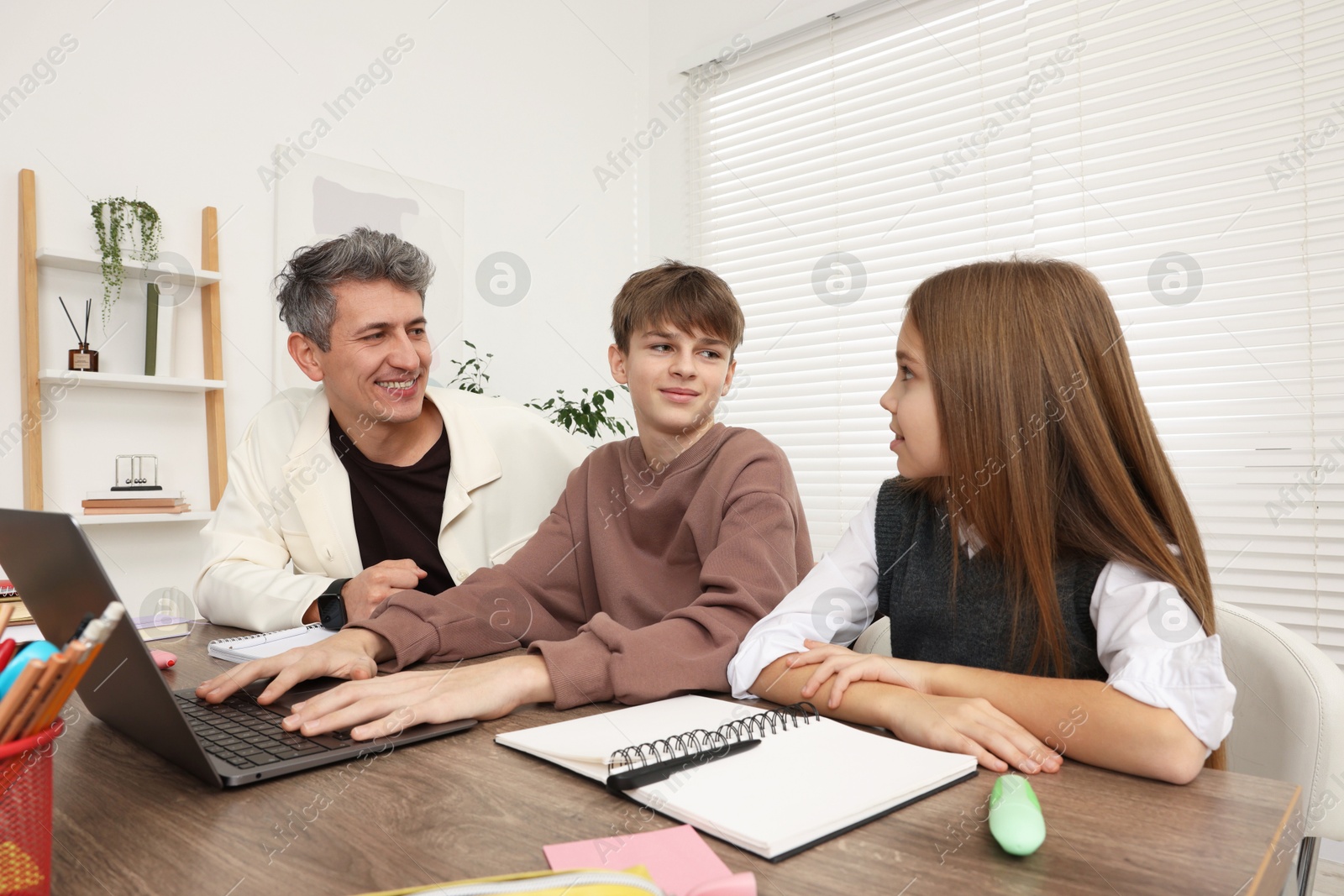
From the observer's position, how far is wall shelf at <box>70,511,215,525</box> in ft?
7.84

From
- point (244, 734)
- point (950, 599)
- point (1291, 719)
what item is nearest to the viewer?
point (244, 734)

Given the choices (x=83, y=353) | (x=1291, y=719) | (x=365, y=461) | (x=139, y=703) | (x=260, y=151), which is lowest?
(x=1291, y=719)

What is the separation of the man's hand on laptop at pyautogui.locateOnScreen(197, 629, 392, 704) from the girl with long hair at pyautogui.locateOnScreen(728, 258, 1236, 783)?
457 millimetres

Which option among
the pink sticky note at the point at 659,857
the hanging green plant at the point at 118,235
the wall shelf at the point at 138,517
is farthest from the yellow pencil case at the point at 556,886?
the hanging green plant at the point at 118,235

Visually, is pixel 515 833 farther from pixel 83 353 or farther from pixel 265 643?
pixel 83 353

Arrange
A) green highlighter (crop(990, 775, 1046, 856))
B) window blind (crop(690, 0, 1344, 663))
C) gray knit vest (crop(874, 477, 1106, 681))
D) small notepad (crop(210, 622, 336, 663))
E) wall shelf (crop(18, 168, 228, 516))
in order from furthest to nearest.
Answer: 1. window blind (crop(690, 0, 1344, 663))
2. wall shelf (crop(18, 168, 228, 516))
3. small notepad (crop(210, 622, 336, 663))
4. gray knit vest (crop(874, 477, 1106, 681))
5. green highlighter (crop(990, 775, 1046, 856))

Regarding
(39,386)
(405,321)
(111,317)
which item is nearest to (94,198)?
(111,317)

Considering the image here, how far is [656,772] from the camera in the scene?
622 millimetres

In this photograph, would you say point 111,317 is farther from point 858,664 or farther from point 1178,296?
point 1178,296

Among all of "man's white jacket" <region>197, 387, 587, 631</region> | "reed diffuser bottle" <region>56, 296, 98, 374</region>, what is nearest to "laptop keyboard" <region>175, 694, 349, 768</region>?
"man's white jacket" <region>197, 387, 587, 631</region>

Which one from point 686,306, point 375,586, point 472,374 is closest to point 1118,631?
point 686,306

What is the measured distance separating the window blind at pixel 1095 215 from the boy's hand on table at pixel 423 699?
248 centimetres

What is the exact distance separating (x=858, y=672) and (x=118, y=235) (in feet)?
8.63

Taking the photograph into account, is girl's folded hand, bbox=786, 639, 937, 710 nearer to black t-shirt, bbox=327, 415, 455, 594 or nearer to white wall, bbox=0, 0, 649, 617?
black t-shirt, bbox=327, 415, 455, 594
